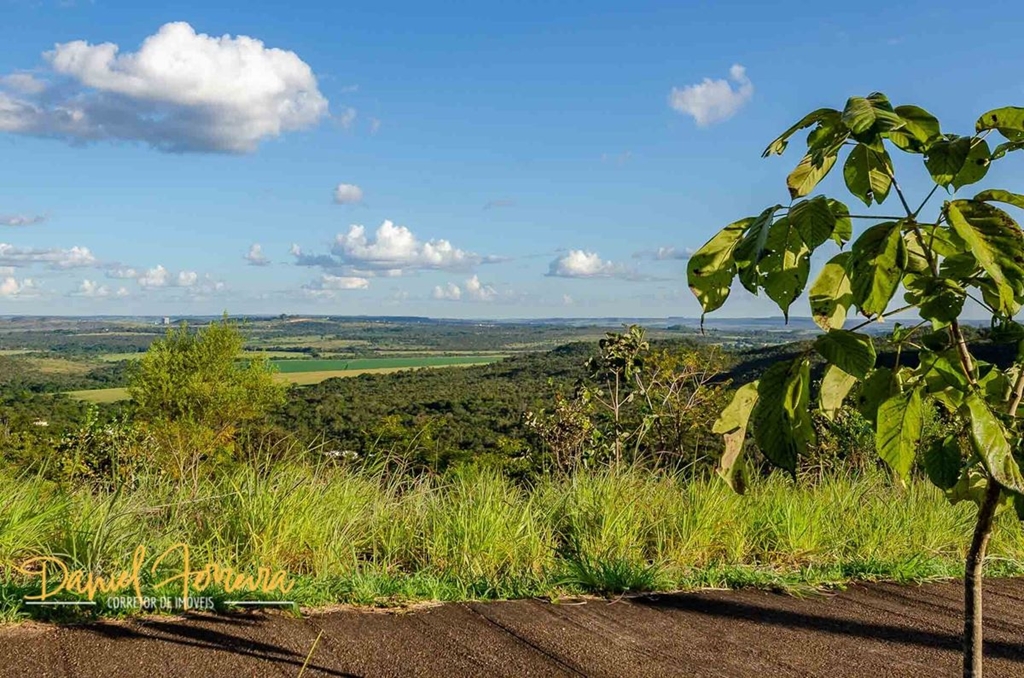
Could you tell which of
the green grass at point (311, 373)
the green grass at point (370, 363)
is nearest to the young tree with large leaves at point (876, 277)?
the green grass at point (311, 373)

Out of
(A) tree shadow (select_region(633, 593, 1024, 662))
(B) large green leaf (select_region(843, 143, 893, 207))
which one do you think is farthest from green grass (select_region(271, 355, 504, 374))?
(B) large green leaf (select_region(843, 143, 893, 207))

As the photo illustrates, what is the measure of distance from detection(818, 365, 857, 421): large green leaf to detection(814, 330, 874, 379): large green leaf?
0.26 m

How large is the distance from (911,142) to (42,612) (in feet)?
11.3

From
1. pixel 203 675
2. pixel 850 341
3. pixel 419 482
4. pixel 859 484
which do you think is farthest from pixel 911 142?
pixel 859 484

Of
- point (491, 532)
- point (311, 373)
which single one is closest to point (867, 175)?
point (491, 532)

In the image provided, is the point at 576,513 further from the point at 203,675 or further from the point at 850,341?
the point at 850,341

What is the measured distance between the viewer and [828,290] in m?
1.37

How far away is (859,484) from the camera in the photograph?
576 cm

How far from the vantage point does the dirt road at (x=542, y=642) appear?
9.19ft

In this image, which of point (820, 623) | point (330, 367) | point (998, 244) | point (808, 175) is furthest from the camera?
point (330, 367)

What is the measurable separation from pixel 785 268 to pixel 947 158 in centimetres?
35

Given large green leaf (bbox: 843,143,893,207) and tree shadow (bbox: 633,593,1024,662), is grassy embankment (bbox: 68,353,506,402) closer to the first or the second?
tree shadow (bbox: 633,593,1024,662)

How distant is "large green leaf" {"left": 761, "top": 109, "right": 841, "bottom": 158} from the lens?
4.34ft

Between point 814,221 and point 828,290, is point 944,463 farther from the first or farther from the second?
point 814,221
